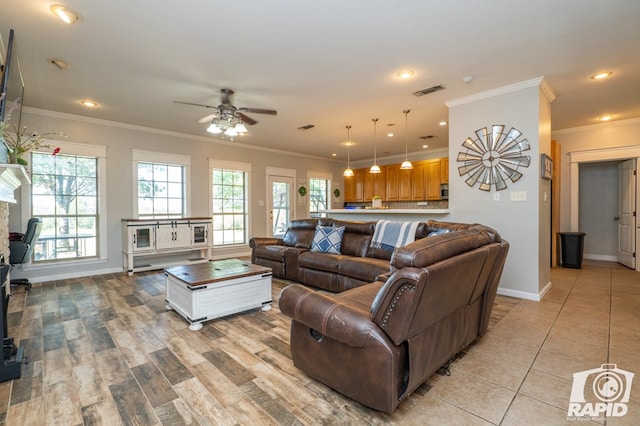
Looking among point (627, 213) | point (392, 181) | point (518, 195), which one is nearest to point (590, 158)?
point (627, 213)

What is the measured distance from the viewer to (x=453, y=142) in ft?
13.7

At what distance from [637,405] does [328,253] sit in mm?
3087

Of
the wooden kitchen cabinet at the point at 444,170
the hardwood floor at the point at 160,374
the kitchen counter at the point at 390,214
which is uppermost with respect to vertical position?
the wooden kitchen cabinet at the point at 444,170

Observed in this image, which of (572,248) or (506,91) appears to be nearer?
(506,91)

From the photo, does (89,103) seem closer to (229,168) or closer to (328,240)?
(229,168)

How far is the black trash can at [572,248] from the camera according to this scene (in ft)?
17.2

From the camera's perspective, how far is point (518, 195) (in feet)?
11.9

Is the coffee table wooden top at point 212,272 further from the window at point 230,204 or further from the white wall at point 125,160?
the window at point 230,204

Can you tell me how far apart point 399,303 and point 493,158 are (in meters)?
3.21

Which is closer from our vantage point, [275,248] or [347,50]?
[347,50]

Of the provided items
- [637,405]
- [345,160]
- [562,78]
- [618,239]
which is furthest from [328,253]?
[618,239]

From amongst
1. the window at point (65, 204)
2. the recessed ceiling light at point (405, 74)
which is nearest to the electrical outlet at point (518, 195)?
the recessed ceiling light at point (405, 74)

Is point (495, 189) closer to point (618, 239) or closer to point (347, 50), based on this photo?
point (347, 50)

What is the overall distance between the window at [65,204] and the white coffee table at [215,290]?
2.86 meters
